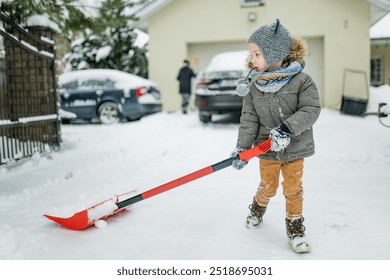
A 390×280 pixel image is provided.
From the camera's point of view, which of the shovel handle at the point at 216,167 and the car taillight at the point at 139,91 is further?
the car taillight at the point at 139,91

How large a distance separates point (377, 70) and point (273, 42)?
14.4 meters

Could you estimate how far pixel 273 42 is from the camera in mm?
2479

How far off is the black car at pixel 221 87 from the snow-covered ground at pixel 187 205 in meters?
1.70

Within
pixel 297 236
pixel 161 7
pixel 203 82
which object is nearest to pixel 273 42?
pixel 297 236

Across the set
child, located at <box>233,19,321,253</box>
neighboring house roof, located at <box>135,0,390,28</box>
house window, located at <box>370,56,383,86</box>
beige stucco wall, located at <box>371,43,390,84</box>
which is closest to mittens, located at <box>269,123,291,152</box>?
child, located at <box>233,19,321,253</box>

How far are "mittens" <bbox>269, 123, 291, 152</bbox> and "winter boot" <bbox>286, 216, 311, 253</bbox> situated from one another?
0.48 metres

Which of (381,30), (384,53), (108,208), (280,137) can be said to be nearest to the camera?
(280,137)

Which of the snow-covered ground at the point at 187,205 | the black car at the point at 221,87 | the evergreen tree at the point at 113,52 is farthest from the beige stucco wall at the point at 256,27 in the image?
the snow-covered ground at the point at 187,205

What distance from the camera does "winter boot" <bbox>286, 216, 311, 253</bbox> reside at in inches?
95.8

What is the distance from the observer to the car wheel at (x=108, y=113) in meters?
10.9

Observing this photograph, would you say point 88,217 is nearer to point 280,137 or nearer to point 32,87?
point 280,137

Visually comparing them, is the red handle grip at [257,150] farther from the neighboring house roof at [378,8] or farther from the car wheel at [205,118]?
the neighboring house roof at [378,8]

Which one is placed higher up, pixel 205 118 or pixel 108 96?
pixel 108 96
